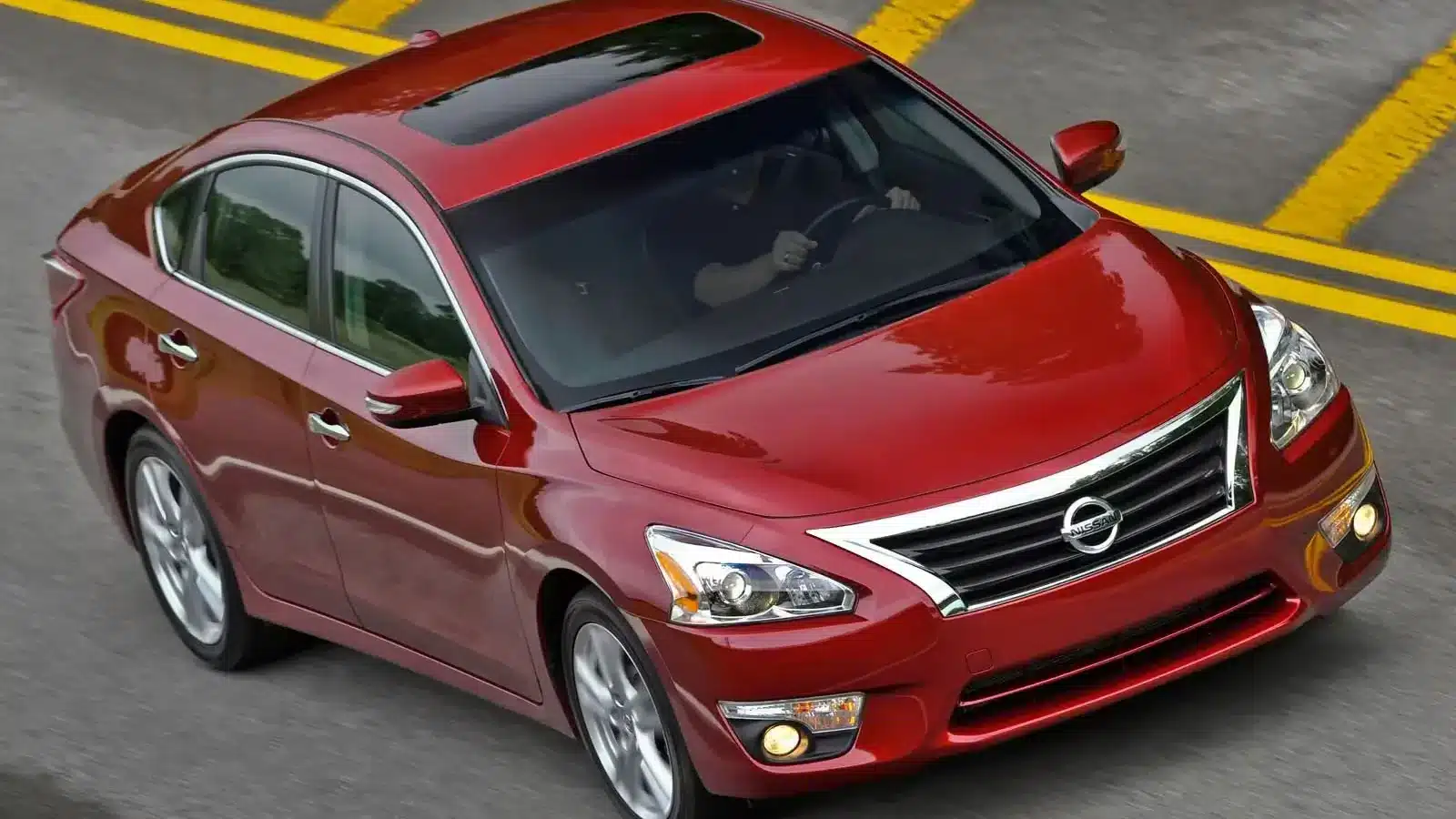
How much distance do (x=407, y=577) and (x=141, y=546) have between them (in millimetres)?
1721

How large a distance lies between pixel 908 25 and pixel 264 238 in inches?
225

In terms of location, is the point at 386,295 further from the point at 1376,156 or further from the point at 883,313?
the point at 1376,156

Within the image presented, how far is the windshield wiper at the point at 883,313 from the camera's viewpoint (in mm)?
6363

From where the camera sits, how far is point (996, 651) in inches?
226

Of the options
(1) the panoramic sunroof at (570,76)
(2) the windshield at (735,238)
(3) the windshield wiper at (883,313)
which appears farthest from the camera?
(1) the panoramic sunroof at (570,76)

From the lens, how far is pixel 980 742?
5875 mm

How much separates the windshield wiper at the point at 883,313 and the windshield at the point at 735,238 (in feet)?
0.05

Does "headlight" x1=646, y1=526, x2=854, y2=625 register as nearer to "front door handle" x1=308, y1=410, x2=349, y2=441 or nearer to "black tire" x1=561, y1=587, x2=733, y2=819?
"black tire" x1=561, y1=587, x2=733, y2=819

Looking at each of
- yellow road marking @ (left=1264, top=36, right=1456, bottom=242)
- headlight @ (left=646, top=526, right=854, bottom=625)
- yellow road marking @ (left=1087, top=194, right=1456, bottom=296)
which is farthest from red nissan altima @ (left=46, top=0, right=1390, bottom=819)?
yellow road marking @ (left=1264, top=36, right=1456, bottom=242)

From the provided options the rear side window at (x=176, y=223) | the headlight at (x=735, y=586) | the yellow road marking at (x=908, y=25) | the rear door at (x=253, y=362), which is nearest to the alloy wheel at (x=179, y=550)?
the rear door at (x=253, y=362)

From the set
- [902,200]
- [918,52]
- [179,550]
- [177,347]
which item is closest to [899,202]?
[902,200]

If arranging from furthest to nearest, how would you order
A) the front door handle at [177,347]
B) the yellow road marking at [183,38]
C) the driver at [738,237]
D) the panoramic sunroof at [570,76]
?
the yellow road marking at [183,38], the front door handle at [177,347], the panoramic sunroof at [570,76], the driver at [738,237]

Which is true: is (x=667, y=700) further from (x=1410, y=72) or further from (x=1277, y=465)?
(x=1410, y=72)

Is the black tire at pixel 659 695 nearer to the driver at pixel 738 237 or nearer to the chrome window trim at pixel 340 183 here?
the chrome window trim at pixel 340 183
